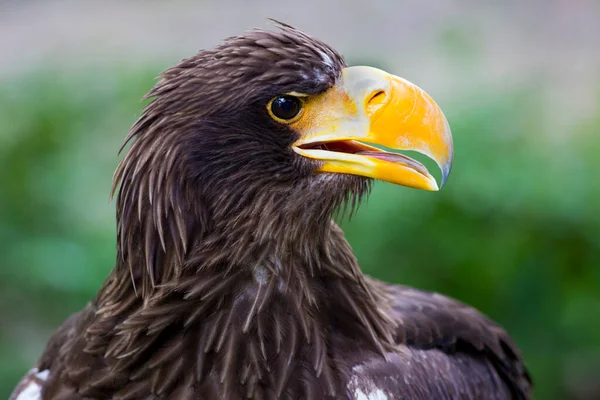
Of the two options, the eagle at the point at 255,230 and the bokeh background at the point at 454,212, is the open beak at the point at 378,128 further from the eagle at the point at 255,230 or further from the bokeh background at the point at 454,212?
the bokeh background at the point at 454,212

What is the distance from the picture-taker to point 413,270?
18.8 feet

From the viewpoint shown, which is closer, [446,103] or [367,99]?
[367,99]

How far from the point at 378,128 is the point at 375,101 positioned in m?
0.10

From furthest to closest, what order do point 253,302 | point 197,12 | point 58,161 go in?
point 197,12
point 58,161
point 253,302

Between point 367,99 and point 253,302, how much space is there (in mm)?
823

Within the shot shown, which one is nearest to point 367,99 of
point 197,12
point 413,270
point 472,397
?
point 472,397

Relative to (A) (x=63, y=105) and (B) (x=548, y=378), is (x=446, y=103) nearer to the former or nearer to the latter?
(B) (x=548, y=378)

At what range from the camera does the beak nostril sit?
2.80 metres

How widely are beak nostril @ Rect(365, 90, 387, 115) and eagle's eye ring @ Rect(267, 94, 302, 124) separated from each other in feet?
0.77

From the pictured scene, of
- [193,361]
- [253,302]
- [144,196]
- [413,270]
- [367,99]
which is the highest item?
[367,99]

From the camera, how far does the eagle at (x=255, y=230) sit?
2779 mm

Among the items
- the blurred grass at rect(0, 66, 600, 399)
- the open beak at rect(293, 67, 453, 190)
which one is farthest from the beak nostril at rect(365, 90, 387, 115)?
the blurred grass at rect(0, 66, 600, 399)

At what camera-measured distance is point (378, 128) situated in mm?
2781

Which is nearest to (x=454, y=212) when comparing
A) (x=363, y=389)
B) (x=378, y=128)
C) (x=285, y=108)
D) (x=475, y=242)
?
(x=475, y=242)
